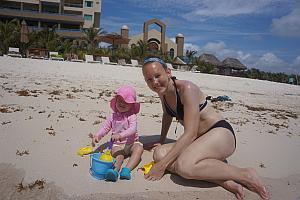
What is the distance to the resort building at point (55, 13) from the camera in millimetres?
43922

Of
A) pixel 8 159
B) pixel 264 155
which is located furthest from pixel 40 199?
pixel 264 155

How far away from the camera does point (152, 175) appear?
3.08m

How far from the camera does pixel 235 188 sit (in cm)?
282

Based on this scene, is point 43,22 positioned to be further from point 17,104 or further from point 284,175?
point 284,175

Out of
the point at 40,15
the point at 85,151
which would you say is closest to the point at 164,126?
the point at 85,151

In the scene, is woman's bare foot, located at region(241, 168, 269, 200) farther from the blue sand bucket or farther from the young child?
the blue sand bucket

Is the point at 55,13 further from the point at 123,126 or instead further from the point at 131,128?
the point at 131,128

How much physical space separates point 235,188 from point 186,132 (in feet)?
2.15

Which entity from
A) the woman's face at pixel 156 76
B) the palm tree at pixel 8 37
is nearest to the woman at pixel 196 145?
the woman's face at pixel 156 76

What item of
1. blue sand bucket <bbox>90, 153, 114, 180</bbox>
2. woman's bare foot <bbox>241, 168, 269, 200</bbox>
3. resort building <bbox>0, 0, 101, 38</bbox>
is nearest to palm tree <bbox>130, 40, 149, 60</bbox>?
resort building <bbox>0, 0, 101, 38</bbox>

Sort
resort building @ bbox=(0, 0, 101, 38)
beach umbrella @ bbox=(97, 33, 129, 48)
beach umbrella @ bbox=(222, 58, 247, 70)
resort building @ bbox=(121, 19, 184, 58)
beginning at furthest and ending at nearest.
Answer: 1. resort building @ bbox=(0, 0, 101, 38)
2. resort building @ bbox=(121, 19, 184, 58)
3. beach umbrella @ bbox=(222, 58, 247, 70)
4. beach umbrella @ bbox=(97, 33, 129, 48)

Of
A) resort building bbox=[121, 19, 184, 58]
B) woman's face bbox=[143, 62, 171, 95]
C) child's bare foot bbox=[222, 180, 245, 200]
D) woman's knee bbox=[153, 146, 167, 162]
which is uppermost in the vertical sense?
resort building bbox=[121, 19, 184, 58]

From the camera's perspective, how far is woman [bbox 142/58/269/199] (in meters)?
2.86

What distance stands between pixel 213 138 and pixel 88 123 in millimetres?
2579
